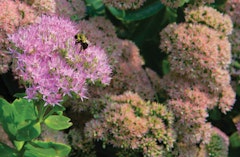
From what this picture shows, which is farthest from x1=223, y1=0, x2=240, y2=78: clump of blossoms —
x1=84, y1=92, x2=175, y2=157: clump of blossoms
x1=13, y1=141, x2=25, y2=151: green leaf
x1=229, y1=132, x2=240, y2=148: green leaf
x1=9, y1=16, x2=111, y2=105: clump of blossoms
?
x1=13, y1=141, x2=25, y2=151: green leaf

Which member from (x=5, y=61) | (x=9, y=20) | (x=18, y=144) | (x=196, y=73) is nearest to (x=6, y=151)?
(x=18, y=144)

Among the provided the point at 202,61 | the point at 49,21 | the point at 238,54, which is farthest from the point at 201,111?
the point at 49,21

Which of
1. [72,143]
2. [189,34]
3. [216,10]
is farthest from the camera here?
[216,10]

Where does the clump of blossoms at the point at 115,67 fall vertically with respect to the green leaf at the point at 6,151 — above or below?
above

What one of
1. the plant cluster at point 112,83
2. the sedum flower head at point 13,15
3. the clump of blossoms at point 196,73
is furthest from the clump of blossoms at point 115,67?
the sedum flower head at point 13,15

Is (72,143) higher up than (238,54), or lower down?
lower down

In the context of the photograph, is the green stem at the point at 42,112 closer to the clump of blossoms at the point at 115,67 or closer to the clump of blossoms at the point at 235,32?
the clump of blossoms at the point at 115,67

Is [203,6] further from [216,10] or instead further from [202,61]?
[202,61]
